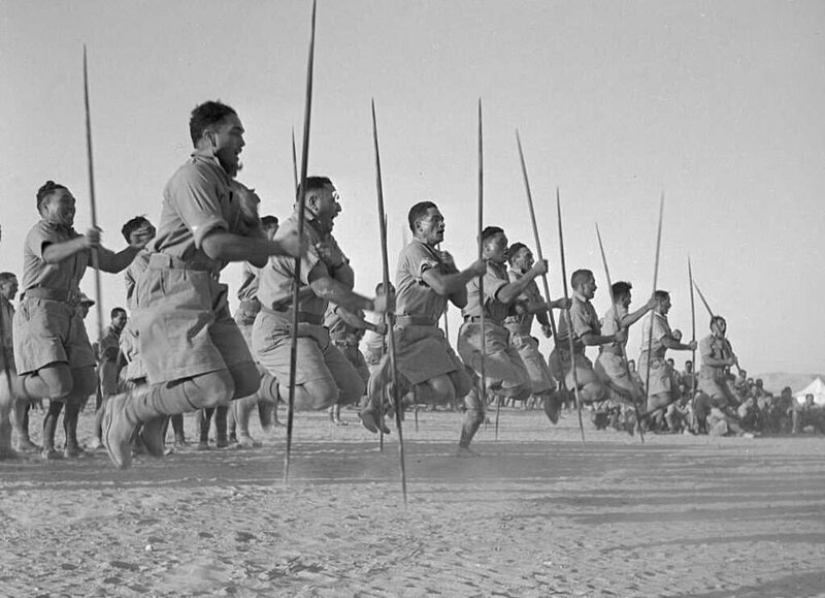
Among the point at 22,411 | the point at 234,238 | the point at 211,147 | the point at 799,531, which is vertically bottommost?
the point at 799,531

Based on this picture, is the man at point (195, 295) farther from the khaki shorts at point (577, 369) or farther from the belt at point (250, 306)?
the khaki shorts at point (577, 369)

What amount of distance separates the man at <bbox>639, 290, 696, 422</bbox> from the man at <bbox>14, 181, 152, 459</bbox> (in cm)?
858

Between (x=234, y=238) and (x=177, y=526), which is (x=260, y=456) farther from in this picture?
(x=234, y=238)

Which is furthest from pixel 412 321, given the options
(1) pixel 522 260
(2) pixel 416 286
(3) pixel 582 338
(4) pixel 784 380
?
(4) pixel 784 380

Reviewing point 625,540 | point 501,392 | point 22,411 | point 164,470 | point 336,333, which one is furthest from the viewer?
point 336,333

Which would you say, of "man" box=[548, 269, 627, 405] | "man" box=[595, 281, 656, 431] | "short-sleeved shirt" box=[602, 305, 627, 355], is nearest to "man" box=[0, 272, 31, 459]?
"man" box=[548, 269, 627, 405]

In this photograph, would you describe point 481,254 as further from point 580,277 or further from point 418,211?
point 580,277

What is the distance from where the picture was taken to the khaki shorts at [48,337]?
732 centimetres

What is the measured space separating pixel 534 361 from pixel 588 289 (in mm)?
1755

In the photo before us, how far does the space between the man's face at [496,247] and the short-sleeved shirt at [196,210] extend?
496 cm

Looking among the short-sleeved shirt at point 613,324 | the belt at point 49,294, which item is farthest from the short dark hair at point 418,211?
the short-sleeved shirt at point 613,324

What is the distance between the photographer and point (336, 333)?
14328 mm

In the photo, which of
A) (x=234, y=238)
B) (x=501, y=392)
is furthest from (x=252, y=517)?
(x=501, y=392)

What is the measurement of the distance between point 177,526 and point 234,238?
1.45 meters
